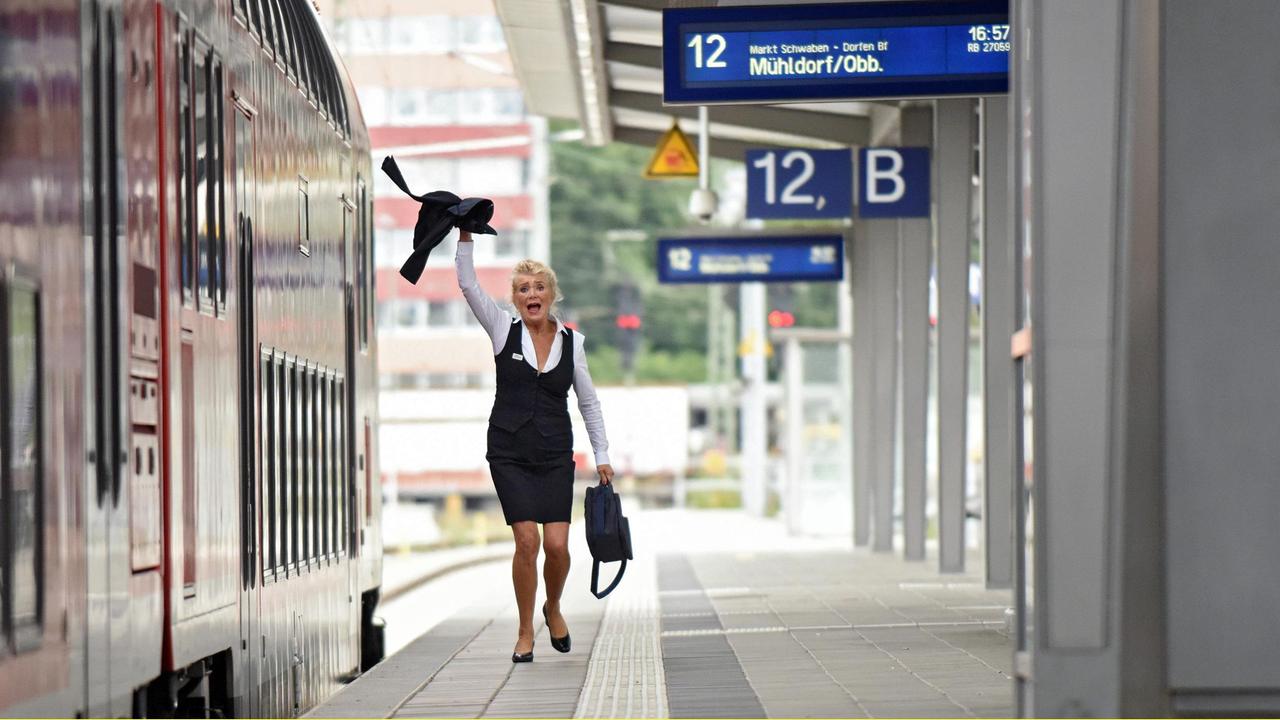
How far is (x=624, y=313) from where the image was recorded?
50469 millimetres

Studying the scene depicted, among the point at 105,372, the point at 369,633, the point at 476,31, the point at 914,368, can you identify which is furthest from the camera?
the point at 476,31

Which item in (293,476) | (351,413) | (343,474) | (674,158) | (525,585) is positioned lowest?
(525,585)

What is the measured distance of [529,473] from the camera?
32.0 feet

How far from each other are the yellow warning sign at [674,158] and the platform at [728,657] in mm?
4135

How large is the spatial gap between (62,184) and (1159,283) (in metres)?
3.30

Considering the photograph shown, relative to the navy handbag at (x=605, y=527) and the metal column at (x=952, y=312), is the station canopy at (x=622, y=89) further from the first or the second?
the navy handbag at (x=605, y=527)

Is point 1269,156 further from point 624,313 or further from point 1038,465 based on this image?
point 624,313

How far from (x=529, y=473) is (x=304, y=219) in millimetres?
1781

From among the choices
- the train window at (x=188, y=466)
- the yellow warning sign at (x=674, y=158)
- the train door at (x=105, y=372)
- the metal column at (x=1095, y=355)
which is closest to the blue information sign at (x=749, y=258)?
the yellow warning sign at (x=674, y=158)

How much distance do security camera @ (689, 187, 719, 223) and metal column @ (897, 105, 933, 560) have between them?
2.28m

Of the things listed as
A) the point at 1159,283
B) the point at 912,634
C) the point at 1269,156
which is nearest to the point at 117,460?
the point at 1159,283

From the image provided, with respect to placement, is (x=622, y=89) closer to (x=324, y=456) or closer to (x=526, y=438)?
(x=324, y=456)

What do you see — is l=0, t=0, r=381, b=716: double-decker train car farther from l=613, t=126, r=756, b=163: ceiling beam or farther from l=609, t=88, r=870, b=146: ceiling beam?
l=613, t=126, r=756, b=163: ceiling beam

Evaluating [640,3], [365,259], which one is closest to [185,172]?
[365,259]
